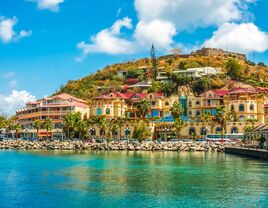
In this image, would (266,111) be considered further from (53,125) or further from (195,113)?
(53,125)

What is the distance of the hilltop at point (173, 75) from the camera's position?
140375 millimetres

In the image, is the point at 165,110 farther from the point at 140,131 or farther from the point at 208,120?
the point at 208,120

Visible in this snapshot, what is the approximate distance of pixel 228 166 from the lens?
203 feet

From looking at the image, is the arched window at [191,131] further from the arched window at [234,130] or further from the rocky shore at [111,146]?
the arched window at [234,130]

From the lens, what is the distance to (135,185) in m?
44.6

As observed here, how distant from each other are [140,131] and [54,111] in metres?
32.6

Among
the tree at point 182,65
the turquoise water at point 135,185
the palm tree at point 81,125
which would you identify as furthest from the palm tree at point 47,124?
the turquoise water at point 135,185

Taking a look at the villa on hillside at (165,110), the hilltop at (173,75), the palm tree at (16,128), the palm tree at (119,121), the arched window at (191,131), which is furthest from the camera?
the hilltop at (173,75)

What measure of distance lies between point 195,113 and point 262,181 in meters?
72.3

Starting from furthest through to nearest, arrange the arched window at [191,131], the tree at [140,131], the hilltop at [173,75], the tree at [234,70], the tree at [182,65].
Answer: the tree at [182,65], the tree at [234,70], the hilltop at [173,75], the arched window at [191,131], the tree at [140,131]

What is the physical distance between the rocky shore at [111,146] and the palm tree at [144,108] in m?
13.3

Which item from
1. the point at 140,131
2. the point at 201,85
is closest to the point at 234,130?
the point at 140,131

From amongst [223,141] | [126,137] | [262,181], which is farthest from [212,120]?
[262,181]

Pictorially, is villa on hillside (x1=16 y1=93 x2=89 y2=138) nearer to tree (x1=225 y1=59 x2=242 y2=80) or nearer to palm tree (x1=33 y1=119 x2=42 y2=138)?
palm tree (x1=33 y1=119 x2=42 y2=138)
